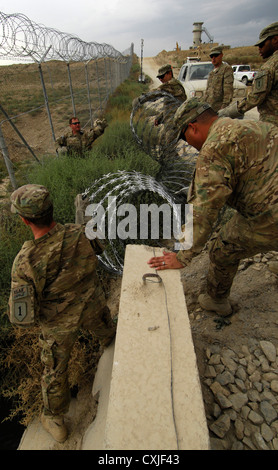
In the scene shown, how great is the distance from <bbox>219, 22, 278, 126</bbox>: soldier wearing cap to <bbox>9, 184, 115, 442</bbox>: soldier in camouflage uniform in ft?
9.61

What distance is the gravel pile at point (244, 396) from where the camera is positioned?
5.45ft

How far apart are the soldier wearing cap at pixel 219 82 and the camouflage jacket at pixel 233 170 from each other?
15.0ft

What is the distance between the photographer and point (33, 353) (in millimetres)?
2652

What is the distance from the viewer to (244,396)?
6.13 feet

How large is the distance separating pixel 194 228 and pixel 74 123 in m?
4.09

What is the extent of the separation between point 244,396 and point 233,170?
1.54m

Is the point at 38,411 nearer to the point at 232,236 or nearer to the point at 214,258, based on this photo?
the point at 214,258

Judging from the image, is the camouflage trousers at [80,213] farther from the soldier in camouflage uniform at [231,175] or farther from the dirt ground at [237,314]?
the dirt ground at [237,314]

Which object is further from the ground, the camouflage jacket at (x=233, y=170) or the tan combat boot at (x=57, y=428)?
the camouflage jacket at (x=233, y=170)

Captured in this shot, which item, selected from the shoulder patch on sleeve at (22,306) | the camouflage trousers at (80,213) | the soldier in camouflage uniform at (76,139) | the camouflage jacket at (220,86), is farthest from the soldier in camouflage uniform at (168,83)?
the shoulder patch on sleeve at (22,306)

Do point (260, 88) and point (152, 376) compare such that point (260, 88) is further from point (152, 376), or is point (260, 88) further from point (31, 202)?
point (152, 376)


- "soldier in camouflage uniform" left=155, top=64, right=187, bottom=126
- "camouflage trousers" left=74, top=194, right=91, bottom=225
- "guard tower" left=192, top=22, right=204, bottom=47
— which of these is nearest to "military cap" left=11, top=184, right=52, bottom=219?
"camouflage trousers" left=74, top=194, right=91, bottom=225

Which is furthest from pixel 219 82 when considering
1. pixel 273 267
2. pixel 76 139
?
pixel 273 267
